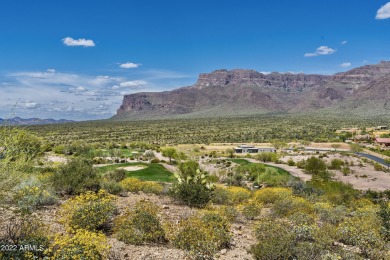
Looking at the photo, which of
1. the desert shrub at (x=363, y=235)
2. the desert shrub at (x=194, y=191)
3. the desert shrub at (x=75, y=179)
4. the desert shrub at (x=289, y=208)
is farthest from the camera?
the desert shrub at (x=194, y=191)

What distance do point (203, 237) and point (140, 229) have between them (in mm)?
2211

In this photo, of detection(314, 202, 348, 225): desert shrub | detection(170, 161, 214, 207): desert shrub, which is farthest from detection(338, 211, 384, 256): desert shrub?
detection(170, 161, 214, 207): desert shrub

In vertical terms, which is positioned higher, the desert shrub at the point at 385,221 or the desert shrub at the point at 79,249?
the desert shrub at the point at 79,249

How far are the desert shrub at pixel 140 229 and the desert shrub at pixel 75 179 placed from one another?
226 inches

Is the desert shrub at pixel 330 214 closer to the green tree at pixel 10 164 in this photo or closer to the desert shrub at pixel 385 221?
the desert shrub at pixel 385 221

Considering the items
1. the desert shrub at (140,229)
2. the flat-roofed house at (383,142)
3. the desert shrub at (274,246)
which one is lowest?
the flat-roofed house at (383,142)

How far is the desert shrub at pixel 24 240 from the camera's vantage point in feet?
25.6

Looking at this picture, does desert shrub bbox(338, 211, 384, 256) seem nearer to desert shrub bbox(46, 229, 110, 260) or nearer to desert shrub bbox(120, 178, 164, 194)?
desert shrub bbox(46, 229, 110, 260)

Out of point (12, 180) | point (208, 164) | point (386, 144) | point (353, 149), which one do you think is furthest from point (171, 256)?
point (386, 144)

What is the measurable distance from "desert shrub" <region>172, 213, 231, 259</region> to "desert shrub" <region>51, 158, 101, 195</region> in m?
7.06

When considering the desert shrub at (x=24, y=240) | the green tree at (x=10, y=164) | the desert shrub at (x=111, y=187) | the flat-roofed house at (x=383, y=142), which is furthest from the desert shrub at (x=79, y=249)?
the flat-roofed house at (x=383, y=142)

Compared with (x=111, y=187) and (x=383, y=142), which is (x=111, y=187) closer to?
(x=111, y=187)

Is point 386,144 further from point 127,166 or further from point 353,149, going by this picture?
point 127,166

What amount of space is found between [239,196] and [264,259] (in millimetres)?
10873
